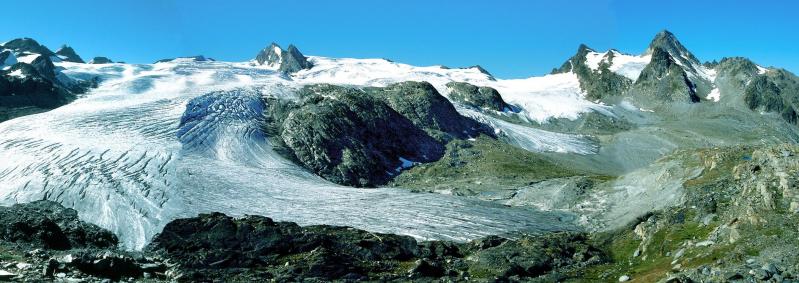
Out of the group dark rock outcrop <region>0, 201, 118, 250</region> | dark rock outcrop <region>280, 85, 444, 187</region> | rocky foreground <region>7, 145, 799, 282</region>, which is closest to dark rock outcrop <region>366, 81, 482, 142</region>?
dark rock outcrop <region>280, 85, 444, 187</region>

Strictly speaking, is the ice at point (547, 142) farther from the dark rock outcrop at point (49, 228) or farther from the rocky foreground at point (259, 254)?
the dark rock outcrop at point (49, 228)

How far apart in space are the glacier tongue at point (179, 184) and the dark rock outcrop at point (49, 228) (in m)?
2.51

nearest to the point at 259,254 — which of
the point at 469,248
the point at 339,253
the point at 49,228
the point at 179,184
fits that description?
the point at 339,253

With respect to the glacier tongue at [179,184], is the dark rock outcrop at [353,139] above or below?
above

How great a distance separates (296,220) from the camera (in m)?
89.7

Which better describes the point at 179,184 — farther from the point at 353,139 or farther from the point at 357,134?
the point at 357,134

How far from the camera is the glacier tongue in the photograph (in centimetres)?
8962

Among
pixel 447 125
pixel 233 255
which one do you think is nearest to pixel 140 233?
pixel 233 255

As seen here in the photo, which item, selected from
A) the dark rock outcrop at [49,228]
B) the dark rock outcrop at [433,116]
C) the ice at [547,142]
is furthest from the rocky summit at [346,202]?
the ice at [547,142]

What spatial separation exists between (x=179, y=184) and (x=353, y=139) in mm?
55338

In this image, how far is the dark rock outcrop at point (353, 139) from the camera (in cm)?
13838

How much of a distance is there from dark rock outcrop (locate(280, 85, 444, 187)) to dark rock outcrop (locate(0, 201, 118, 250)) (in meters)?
57.4

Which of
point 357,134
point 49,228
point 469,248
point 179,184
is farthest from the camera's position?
point 357,134

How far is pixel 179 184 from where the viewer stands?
335 feet
